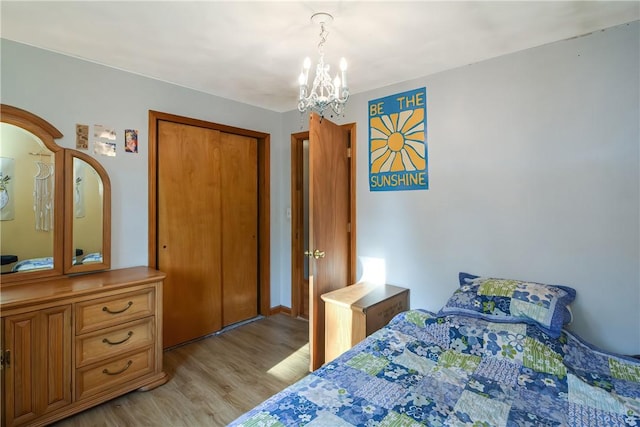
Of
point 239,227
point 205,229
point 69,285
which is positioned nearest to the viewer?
point 69,285

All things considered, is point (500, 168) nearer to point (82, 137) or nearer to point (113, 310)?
point (113, 310)

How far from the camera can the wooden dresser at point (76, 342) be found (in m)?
1.76

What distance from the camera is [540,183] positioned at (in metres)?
2.15

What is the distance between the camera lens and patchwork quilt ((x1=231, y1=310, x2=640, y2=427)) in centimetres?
117

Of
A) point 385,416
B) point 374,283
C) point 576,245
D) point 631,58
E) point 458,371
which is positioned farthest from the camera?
point 374,283

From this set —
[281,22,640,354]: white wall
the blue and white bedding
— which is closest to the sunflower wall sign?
[281,22,640,354]: white wall

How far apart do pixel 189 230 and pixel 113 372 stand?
4.29ft

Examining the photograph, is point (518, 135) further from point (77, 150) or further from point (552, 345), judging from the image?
point (77, 150)

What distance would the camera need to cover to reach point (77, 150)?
2.35m

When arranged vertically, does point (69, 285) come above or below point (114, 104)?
below

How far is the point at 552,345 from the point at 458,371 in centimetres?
55

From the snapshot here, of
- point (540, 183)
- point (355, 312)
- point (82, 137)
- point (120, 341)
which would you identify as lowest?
point (120, 341)

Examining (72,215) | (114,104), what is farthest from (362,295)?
(114,104)

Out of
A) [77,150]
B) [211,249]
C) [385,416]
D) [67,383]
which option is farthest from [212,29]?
[67,383]
